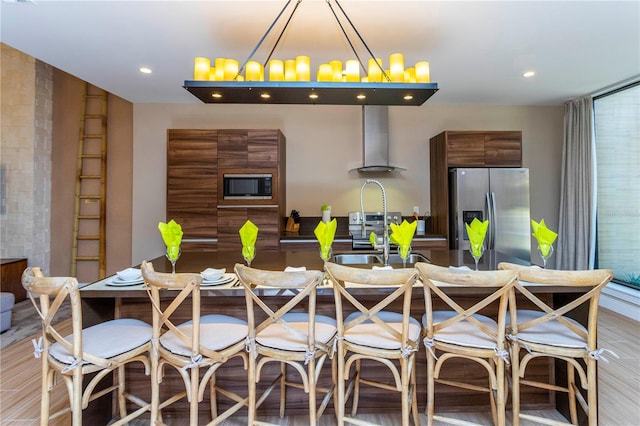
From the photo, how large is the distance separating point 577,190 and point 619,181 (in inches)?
16.4

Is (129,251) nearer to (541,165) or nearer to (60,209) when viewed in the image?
(60,209)

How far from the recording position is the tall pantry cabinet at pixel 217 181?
390 cm

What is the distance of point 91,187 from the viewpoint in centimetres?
457

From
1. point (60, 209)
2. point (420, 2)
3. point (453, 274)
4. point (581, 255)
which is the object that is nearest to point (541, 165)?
point (581, 255)

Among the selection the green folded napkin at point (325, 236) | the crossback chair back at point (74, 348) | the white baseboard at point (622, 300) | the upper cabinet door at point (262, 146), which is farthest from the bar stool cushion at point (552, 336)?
the upper cabinet door at point (262, 146)

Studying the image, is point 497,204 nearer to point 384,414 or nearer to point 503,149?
point 503,149

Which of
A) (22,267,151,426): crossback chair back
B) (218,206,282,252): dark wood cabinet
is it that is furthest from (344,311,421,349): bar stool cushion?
(218,206,282,252): dark wood cabinet

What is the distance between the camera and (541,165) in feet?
15.3

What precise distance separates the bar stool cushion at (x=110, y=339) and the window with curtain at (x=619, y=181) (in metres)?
5.01

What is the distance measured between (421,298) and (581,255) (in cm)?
352

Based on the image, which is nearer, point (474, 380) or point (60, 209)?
point (474, 380)

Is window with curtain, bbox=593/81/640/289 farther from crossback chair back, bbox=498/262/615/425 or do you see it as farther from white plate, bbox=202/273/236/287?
white plate, bbox=202/273/236/287

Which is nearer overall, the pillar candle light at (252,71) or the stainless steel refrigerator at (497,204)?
the pillar candle light at (252,71)

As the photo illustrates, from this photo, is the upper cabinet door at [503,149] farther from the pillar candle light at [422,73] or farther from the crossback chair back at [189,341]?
the crossback chair back at [189,341]
